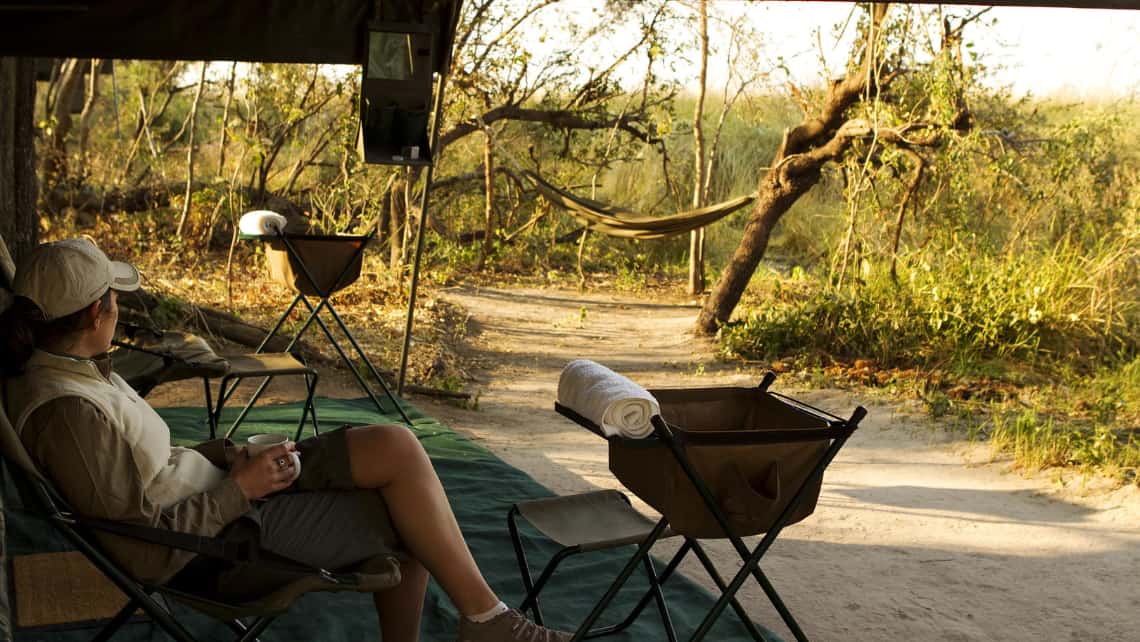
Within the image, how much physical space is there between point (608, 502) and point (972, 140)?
15.8ft

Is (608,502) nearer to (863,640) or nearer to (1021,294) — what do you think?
(863,640)

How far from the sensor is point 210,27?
3.85 m

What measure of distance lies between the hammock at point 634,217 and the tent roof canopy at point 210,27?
2561mm

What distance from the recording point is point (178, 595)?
1.78 m

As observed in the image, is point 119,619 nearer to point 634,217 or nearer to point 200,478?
point 200,478

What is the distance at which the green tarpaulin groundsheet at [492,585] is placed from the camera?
8.13ft

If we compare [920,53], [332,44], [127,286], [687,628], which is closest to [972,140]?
[920,53]

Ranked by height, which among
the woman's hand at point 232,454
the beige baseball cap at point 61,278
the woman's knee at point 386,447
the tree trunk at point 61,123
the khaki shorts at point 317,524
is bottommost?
the khaki shorts at point 317,524

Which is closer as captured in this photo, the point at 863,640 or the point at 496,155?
the point at 863,640

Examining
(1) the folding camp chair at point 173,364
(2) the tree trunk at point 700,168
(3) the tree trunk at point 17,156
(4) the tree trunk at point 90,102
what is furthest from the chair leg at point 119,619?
(4) the tree trunk at point 90,102

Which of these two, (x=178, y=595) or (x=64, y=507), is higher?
(x=64, y=507)

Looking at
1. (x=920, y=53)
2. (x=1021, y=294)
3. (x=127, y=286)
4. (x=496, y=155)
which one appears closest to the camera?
(x=127, y=286)

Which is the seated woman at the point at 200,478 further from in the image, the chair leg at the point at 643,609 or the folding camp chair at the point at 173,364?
the folding camp chair at the point at 173,364

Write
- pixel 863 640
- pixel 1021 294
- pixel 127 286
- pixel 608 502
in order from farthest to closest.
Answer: pixel 1021 294 < pixel 863 640 < pixel 608 502 < pixel 127 286
